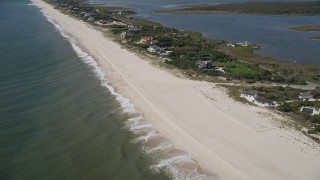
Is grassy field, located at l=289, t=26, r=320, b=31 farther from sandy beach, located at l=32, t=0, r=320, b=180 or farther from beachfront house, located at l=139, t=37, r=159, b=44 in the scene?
sandy beach, located at l=32, t=0, r=320, b=180

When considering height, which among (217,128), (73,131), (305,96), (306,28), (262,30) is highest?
(305,96)

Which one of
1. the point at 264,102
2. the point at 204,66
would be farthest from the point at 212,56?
the point at 264,102

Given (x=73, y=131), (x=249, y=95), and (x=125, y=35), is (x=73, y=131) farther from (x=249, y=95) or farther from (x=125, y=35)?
(x=125, y=35)

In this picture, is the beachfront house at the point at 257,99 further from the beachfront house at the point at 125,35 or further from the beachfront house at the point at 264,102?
the beachfront house at the point at 125,35

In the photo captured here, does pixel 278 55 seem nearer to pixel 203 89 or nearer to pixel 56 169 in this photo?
pixel 203 89

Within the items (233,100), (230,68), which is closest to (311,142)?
(233,100)

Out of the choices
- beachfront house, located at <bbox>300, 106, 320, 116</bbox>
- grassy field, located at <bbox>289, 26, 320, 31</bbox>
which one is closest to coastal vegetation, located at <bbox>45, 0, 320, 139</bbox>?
beachfront house, located at <bbox>300, 106, 320, 116</bbox>

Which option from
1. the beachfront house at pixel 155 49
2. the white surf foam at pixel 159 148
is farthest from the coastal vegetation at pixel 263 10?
the white surf foam at pixel 159 148
